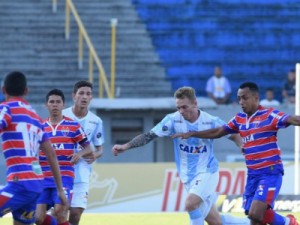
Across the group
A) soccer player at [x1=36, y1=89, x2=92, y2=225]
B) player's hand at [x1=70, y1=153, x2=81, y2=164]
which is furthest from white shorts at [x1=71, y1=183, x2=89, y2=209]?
player's hand at [x1=70, y1=153, x2=81, y2=164]

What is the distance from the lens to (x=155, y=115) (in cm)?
2261

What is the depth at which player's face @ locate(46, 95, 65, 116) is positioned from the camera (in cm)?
1247

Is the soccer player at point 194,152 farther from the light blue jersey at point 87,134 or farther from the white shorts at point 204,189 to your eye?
the light blue jersey at point 87,134

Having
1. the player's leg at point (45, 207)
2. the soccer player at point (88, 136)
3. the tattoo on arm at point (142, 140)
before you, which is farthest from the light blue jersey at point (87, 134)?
the player's leg at point (45, 207)

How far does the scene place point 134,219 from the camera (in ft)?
54.9

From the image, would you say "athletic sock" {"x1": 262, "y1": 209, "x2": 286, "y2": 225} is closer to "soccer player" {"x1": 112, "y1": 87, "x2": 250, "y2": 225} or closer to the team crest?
"soccer player" {"x1": 112, "y1": 87, "x2": 250, "y2": 225}

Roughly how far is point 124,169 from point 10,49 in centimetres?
633

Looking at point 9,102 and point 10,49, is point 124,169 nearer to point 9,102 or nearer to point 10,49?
point 10,49

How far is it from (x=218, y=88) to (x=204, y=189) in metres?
11.0

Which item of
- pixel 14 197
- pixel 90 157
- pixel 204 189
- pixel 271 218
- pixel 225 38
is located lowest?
pixel 271 218

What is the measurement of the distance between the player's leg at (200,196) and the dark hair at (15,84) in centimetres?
350

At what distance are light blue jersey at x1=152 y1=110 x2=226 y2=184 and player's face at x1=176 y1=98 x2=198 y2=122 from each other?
0.26ft

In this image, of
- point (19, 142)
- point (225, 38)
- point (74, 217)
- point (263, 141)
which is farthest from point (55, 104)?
point (225, 38)

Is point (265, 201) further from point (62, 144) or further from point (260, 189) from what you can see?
point (62, 144)
